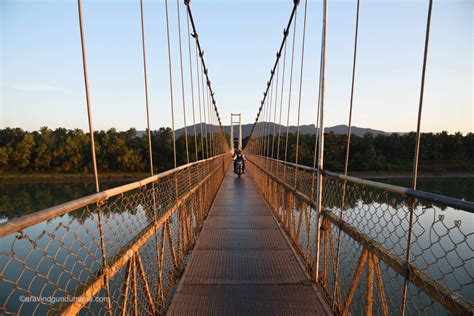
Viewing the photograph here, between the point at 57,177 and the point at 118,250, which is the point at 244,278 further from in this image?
the point at 57,177

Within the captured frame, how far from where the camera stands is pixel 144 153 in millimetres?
52812

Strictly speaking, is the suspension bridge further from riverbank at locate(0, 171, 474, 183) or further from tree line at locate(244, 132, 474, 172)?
riverbank at locate(0, 171, 474, 183)

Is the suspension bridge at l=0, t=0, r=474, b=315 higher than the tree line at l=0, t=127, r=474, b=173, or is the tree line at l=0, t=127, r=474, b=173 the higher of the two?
the suspension bridge at l=0, t=0, r=474, b=315

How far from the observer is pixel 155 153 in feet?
178

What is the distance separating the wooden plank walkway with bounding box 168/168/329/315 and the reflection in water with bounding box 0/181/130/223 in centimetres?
2528

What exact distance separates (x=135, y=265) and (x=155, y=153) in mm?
54656

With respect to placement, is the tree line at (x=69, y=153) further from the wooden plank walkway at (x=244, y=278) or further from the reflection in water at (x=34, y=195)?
the wooden plank walkway at (x=244, y=278)

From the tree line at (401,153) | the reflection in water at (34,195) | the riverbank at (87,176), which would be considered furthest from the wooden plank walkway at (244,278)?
the riverbank at (87,176)

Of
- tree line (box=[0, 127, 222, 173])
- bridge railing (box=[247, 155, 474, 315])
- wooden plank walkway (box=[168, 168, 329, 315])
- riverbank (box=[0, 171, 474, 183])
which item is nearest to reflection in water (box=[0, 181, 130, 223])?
riverbank (box=[0, 171, 474, 183])

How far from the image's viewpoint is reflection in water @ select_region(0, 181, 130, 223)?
27.6 m

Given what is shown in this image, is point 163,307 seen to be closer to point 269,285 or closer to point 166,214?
point 166,214

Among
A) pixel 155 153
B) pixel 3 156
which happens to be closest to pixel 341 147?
pixel 155 153

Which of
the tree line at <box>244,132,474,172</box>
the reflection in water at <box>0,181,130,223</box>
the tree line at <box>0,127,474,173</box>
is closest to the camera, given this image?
the reflection in water at <box>0,181,130,223</box>

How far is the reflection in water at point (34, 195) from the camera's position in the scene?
90.7ft
